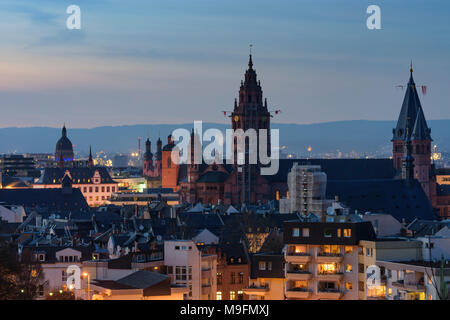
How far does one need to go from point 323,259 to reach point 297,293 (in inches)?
102

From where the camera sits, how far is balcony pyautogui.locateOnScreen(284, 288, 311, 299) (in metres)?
55.8

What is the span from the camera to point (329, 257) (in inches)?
2267

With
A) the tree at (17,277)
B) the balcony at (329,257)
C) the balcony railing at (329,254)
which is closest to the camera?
the tree at (17,277)

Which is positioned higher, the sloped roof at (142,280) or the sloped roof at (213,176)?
the sloped roof at (213,176)

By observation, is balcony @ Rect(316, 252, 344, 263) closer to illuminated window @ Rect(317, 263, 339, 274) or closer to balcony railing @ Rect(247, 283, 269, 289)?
illuminated window @ Rect(317, 263, 339, 274)

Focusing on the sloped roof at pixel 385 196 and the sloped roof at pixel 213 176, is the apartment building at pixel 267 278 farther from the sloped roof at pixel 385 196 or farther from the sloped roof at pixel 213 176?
the sloped roof at pixel 213 176

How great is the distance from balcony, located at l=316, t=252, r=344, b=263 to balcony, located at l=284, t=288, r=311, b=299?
202cm

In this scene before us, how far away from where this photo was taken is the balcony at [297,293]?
55.8 m

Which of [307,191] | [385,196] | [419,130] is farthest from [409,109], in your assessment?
[307,191]

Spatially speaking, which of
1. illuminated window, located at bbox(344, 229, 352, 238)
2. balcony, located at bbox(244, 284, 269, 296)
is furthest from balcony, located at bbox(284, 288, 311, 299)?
illuminated window, located at bbox(344, 229, 352, 238)

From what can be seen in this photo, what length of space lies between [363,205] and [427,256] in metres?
86.4

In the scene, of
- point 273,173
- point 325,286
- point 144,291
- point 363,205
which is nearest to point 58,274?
point 325,286

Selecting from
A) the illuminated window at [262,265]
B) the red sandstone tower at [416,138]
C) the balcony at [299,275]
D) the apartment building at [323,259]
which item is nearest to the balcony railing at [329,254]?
the apartment building at [323,259]

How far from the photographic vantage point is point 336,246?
5878cm
